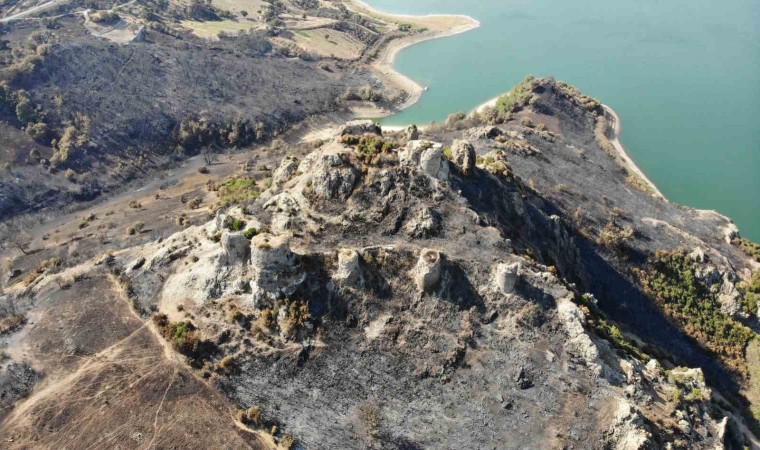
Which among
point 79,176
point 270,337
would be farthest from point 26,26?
point 270,337

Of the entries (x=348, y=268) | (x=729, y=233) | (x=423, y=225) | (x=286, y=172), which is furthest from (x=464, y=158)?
(x=729, y=233)

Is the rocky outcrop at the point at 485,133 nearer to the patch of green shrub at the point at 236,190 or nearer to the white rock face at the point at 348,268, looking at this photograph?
the patch of green shrub at the point at 236,190

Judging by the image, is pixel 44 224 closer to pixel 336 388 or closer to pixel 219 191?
pixel 219 191

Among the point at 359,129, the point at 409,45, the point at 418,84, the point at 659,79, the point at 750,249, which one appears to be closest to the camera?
the point at 359,129

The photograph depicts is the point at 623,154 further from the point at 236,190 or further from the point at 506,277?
the point at 236,190

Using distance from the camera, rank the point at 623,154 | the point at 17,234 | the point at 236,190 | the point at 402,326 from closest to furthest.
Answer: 1. the point at 402,326
2. the point at 17,234
3. the point at 236,190
4. the point at 623,154
